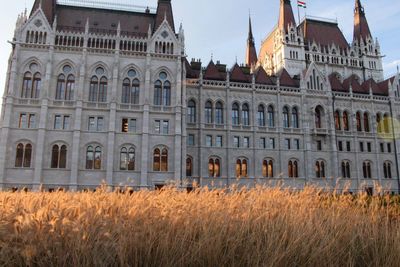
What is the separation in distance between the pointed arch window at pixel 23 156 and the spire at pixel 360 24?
58.2 m

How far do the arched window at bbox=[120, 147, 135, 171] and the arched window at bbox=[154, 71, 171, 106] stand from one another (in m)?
6.19

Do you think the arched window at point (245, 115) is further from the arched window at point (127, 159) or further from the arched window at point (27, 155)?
the arched window at point (27, 155)

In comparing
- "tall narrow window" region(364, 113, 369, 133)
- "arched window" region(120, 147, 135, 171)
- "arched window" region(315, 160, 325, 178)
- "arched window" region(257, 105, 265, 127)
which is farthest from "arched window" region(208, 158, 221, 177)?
"tall narrow window" region(364, 113, 369, 133)

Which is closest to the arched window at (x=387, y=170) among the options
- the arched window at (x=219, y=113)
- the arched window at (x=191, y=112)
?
the arched window at (x=219, y=113)

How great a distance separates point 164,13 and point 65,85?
1535cm

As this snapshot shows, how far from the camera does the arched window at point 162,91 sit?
120ft

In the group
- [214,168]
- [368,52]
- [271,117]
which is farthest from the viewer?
[368,52]

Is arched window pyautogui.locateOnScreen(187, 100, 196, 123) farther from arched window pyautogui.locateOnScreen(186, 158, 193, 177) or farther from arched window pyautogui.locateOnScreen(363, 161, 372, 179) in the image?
arched window pyautogui.locateOnScreen(363, 161, 372, 179)

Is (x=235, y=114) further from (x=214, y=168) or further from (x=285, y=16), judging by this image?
(x=285, y=16)

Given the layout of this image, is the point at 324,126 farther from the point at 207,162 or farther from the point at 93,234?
the point at 93,234

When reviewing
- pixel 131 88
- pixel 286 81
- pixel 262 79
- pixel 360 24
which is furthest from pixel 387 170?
pixel 131 88

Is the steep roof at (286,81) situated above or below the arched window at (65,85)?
above

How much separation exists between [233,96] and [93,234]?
3993 centimetres

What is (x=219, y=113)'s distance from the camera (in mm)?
42719
